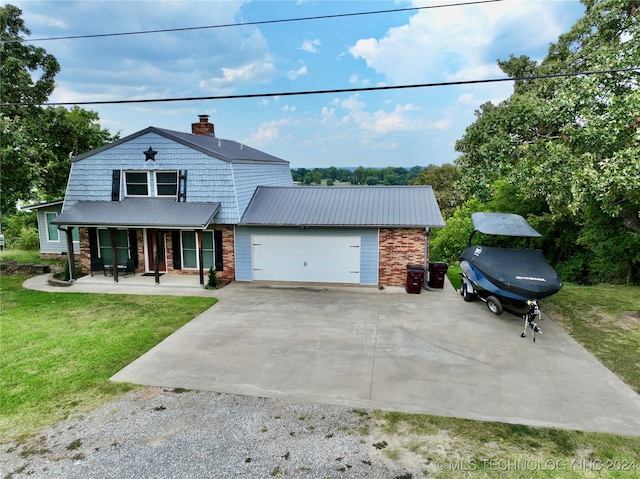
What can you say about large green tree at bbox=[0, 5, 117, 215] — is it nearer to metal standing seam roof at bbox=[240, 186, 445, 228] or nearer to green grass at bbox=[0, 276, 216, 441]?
green grass at bbox=[0, 276, 216, 441]

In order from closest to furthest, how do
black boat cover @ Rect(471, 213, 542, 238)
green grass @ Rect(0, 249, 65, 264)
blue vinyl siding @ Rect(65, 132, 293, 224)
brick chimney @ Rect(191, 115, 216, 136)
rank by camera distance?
black boat cover @ Rect(471, 213, 542, 238) < blue vinyl siding @ Rect(65, 132, 293, 224) < green grass @ Rect(0, 249, 65, 264) < brick chimney @ Rect(191, 115, 216, 136)

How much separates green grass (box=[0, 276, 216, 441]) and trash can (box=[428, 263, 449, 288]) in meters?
7.11

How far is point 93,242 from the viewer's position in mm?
14484

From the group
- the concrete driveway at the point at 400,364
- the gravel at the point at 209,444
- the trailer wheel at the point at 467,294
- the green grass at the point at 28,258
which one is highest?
the green grass at the point at 28,258

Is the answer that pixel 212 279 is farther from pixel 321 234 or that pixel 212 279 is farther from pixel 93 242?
pixel 93 242

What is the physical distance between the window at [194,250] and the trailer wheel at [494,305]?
366 inches

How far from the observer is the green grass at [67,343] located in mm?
5891

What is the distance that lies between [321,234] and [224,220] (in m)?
3.42

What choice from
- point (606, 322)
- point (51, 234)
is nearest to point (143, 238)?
point (51, 234)

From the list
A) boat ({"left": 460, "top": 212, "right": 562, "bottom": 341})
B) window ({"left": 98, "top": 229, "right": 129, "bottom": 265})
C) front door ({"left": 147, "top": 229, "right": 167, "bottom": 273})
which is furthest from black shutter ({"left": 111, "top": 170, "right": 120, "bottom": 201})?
boat ({"left": 460, "top": 212, "right": 562, "bottom": 341})

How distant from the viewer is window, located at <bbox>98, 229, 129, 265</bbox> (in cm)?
1446

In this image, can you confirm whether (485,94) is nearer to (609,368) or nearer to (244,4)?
(244,4)

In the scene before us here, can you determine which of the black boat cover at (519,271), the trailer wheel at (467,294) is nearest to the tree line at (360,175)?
the trailer wheel at (467,294)

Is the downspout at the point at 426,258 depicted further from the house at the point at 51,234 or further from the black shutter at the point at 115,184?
the house at the point at 51,234
